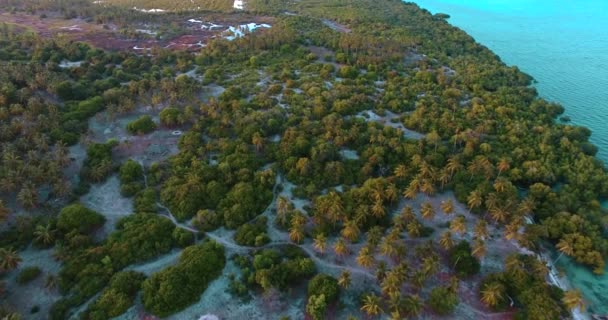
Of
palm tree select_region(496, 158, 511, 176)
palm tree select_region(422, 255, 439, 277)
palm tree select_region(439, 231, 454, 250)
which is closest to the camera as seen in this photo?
palm tree select_region(422, 255, 439, 277)

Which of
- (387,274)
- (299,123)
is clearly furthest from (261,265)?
(299,123)

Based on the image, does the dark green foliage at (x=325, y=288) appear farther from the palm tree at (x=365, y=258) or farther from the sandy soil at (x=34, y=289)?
the sandy soil at (x=34, y=289)

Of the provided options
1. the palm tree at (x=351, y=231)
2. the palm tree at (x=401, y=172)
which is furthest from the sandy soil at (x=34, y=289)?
the palm tree at (x=401, y=172)

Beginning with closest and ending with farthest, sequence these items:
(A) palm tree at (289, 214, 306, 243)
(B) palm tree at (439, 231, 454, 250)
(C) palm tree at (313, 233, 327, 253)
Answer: (C) palm tree at (313, 233, 327, 253) → (B) palm tree at (439, 231, 454, 250) → (A) palm tree at (289, 214, 306, 243)

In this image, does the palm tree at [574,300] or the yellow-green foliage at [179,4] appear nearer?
the palm tree at [574,300]

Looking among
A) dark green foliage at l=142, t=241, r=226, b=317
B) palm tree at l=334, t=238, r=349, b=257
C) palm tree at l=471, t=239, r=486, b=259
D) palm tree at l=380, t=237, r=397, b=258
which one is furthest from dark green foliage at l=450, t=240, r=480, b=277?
dark green foliage at l=142, t=241, r=226, b=317

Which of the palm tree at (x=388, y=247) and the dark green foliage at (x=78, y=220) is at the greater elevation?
the palm tree at (x=388, y=247)

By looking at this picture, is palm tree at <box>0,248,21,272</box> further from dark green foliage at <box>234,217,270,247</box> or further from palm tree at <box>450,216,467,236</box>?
palm tree at <box>450,216,467,236</box>

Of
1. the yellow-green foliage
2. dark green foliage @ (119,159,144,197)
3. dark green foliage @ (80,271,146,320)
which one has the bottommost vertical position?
dark green foliage @ (80,271,146,320)
